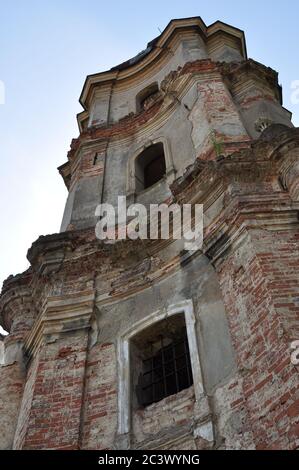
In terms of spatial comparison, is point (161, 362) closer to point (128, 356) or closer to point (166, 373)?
point (166, 373)

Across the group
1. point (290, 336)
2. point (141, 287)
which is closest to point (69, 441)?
point (141, 287)

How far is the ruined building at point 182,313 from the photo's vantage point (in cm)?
546

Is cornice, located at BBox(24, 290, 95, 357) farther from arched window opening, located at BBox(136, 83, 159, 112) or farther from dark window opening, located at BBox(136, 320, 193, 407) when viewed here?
arched window opening, located at BBox(136, 83, 159, 112)

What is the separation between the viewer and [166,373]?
6.89 metres

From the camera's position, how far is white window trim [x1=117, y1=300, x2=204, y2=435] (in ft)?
20.5

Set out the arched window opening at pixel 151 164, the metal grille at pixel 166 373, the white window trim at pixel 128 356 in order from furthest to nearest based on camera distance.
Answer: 1. the arched window opening at pixel 151 164
2. the metal grille at pixel 166 373
3. the white window trim at pixel 128 356

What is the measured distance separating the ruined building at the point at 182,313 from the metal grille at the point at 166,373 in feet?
0.06

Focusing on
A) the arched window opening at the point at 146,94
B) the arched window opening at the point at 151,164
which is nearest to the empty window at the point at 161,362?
the arched window opening at the point at 151,164

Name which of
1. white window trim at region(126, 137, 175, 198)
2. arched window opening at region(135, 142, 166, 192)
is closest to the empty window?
white window trim at region(126, 137, 175, 198)

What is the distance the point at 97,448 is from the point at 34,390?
1.35 m

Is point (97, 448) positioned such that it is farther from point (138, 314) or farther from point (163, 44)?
point (163, 44)

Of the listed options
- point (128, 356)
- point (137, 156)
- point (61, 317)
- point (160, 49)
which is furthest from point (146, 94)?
point (128, 356)

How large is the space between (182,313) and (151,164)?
6.53 metres

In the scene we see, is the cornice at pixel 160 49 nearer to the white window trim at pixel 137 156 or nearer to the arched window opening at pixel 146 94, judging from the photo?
the arched window opening at pixel 146 94
